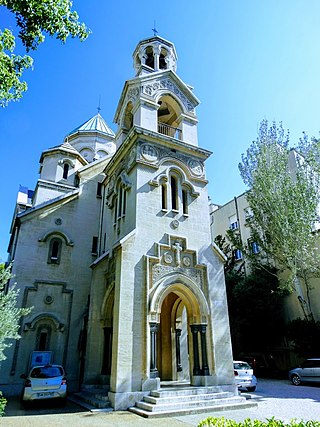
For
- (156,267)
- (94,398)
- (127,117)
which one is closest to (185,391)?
(94,398)

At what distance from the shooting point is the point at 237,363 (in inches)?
587

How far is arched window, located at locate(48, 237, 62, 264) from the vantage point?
51.9ft

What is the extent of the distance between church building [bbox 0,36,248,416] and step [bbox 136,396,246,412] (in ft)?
2.40

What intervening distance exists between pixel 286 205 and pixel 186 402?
49.4 ft

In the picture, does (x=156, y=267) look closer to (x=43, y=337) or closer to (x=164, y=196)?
(x=164, y=196)

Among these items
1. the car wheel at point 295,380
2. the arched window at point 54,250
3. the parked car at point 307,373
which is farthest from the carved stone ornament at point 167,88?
the car wheel at point 295,380

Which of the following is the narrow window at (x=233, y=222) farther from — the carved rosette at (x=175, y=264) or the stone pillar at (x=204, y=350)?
the stone pillar at (x=204, y=350)

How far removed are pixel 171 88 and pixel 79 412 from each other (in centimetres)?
1618

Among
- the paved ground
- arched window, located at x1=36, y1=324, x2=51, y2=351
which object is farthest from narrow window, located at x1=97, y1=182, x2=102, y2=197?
the paved ground

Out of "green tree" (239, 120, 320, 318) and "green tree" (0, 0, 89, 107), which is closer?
"green tree" (0, 0, 89, 107)

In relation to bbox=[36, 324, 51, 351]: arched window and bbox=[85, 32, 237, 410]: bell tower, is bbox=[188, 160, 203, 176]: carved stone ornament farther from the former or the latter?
bbox=[36, 324, 51, 351]: arched window

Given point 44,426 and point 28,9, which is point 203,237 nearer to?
point 44,426

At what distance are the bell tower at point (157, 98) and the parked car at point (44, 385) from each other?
1148cm

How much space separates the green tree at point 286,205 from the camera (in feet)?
64.3
